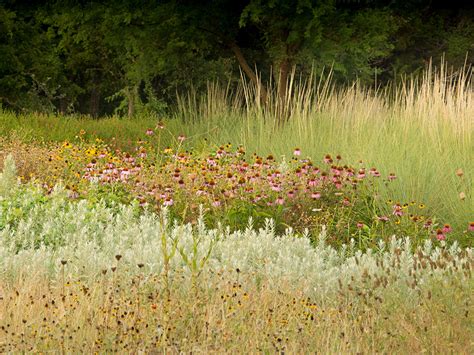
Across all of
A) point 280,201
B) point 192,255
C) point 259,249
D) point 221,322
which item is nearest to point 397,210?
point 280,201

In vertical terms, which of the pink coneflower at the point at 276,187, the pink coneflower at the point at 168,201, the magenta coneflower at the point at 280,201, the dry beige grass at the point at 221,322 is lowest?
the magenta coneflower at the point at 280,201

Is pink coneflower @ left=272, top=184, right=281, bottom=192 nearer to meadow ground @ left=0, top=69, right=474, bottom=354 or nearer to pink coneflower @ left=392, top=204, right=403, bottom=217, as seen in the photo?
meadow ground @ left=0, top=69, right=474, bottom=354

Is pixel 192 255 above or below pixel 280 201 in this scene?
above

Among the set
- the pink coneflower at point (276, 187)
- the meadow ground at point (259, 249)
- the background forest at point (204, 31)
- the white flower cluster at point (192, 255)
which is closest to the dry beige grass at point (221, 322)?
the meadow ground at point (259, 249)

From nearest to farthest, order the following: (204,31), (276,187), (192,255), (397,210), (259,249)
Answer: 1. (192,255)
2. (259,249)
3. (397,210)
4. (276,187)
5. (204,31)

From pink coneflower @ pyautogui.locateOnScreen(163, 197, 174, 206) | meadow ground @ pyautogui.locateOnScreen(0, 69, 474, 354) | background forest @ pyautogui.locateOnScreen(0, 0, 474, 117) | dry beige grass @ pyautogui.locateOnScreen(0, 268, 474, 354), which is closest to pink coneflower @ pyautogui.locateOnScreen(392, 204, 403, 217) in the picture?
meadow ground @ pyautogui.locateOnScreen(0, 69, 474, 354)

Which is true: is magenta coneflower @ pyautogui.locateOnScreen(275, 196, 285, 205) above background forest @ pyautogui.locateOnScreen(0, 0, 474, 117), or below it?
below

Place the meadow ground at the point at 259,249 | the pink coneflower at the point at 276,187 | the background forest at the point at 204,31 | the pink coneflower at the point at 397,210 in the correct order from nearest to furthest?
the meadow ground at the point at 259,249
the pink coneflower at the point at 397,210
the pink coneflower at the point at 276,187
the background forest at the point at 204,31

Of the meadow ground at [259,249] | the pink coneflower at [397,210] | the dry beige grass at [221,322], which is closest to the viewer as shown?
the dry beige grass at [221,322]

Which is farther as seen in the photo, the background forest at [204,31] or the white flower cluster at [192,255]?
the background forest at [204,31]

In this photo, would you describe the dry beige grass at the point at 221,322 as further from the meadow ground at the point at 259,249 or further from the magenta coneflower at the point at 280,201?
the magenta coneflower at the point at 280,201

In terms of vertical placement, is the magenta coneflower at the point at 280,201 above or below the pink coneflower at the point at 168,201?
below

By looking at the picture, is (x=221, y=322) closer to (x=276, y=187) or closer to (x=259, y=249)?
(x=259, y=249)

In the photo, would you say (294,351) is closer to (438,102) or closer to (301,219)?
(301,219)
